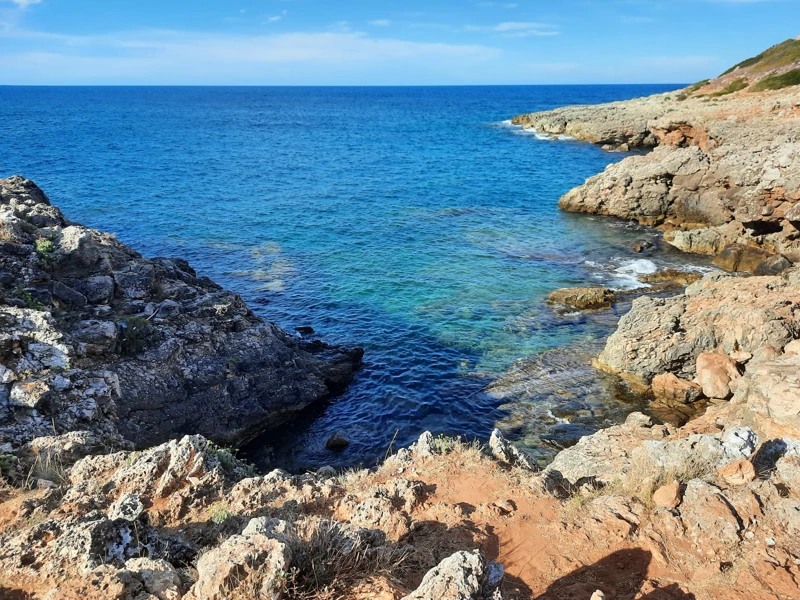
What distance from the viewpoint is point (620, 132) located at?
84.0 metres

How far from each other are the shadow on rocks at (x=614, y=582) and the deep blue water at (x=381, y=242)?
10419 mm

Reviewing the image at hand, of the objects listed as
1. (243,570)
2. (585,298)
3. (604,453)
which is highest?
(243,570)

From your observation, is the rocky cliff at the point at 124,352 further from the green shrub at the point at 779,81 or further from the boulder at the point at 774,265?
the green shrub at the point at 779,81

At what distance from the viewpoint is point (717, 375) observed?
62.8 ft

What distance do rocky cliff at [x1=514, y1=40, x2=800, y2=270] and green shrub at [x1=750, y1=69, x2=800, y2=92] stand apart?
0.20 meters

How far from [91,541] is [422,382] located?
16.3 m

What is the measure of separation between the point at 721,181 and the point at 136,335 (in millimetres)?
38287

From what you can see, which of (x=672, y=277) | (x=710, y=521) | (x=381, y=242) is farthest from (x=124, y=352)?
(x=672, y=277)

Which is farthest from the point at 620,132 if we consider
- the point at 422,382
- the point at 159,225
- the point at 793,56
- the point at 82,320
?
the point at 82,320

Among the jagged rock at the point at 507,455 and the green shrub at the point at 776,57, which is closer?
the jagged rock at the point at 507,455

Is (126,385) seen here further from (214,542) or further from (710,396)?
(710,396)

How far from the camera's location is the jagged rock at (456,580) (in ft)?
19.0

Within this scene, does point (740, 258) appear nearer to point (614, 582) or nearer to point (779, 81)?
point (614, 582)

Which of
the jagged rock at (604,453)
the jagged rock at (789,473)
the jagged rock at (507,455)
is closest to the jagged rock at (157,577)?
the jagged rock at (507,455)
